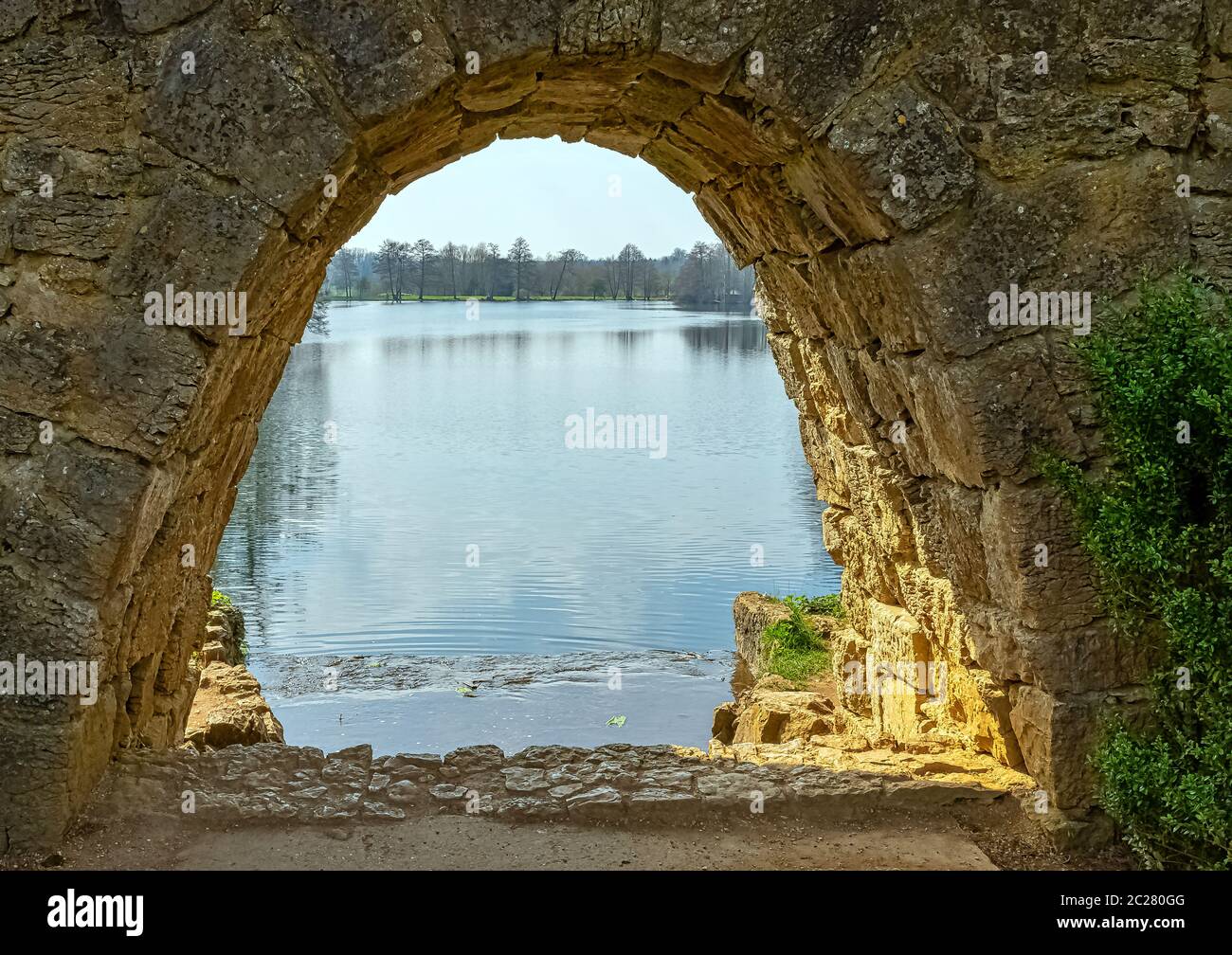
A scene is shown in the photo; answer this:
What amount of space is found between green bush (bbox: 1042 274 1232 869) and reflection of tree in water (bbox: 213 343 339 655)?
30.9ft

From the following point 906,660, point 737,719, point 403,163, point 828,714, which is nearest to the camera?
point 403,163

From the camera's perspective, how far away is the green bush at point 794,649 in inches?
408

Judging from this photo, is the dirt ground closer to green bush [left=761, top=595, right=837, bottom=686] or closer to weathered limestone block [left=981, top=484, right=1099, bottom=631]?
weathered limestone block [left=981, top=484, right=1099, bottom=631]

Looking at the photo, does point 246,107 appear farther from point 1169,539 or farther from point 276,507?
point 276,507

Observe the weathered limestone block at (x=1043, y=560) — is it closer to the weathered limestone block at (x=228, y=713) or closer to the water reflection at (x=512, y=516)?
the weathered limestone block at (x=228, y=713)

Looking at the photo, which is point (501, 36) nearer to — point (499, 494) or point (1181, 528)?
point (1181, 528)

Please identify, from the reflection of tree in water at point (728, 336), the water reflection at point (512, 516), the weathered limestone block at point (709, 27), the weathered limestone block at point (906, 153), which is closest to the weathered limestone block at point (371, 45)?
the weathered limestone block at point (709, 27)

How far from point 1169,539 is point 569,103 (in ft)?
10.1

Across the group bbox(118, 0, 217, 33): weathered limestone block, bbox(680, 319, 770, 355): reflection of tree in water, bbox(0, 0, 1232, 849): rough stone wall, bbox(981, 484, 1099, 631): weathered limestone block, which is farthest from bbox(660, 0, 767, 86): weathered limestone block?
bbox(680, 319, 770, 355): reflection of tree in water

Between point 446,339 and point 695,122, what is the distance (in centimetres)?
4338

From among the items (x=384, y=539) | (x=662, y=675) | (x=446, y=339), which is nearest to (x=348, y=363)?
(x=446, y=339)

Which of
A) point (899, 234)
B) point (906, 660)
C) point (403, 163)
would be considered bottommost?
point (906, 660)

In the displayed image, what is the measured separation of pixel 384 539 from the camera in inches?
707

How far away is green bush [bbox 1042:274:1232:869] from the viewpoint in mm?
4785
